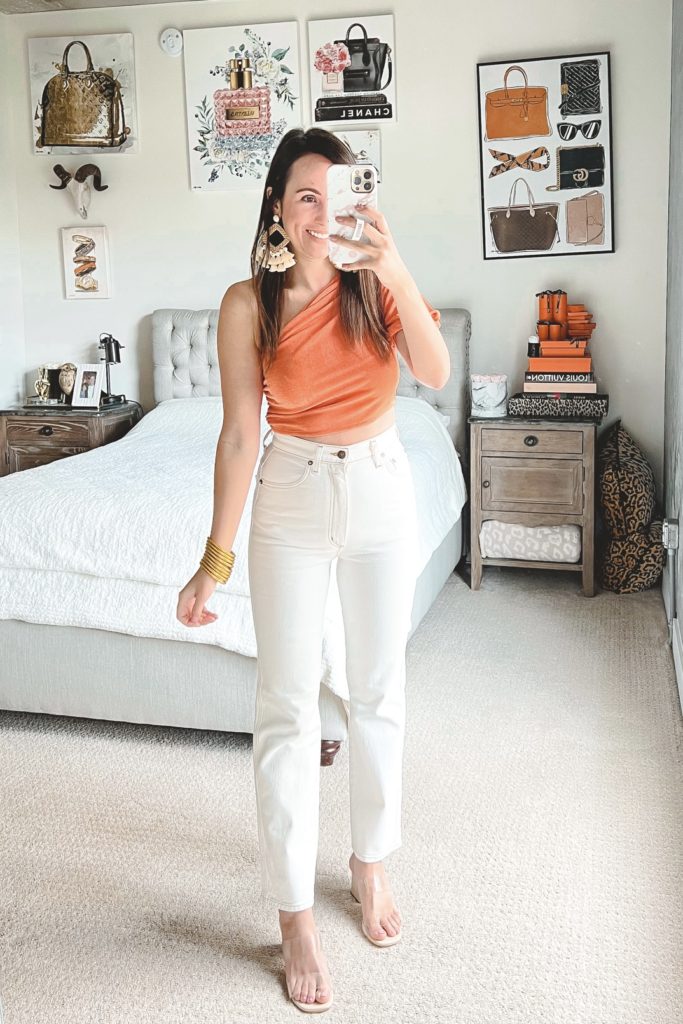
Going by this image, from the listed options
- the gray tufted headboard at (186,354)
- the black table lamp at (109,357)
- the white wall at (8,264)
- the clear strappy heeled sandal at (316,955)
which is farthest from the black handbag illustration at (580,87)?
the clear strappy heeled sandal at (316,955)

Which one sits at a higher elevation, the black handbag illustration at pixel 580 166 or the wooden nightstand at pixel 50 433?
the black handbag illustration at pixel 580 166

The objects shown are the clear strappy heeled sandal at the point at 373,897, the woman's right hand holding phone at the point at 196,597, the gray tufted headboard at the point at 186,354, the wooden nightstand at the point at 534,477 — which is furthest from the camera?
the gray tufted headboard at the point at 186,354

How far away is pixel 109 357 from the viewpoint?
488 centimetres

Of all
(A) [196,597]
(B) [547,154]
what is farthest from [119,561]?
(B) [547,154]

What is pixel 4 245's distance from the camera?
16.3 ft

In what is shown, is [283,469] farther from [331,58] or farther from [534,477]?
[331,58]

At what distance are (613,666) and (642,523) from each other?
3.06ft

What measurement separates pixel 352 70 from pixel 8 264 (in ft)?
6.04

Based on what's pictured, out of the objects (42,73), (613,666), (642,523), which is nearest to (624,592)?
(642,523)

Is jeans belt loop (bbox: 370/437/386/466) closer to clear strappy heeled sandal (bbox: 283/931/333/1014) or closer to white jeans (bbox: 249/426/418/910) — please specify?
white jeans (bbox: 249/426/418/910)

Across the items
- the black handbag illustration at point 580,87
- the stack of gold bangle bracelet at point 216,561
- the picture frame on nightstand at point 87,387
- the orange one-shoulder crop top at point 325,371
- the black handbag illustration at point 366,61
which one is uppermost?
the black handbag illustration at point 366,61

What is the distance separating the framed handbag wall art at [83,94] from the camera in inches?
182

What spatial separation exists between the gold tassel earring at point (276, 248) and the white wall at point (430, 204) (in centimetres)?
295

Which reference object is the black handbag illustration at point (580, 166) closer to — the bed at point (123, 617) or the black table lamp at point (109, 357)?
the black table lamp at point (109, 357)
